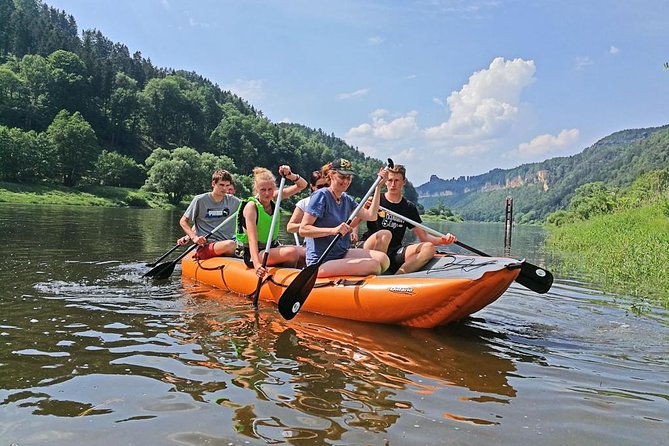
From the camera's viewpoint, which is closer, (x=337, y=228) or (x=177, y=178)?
(x=337, y=228)

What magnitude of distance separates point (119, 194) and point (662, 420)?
61.8 m

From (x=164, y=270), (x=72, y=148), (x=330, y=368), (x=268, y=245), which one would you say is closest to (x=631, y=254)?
(x=268, y=245)

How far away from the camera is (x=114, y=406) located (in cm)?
356

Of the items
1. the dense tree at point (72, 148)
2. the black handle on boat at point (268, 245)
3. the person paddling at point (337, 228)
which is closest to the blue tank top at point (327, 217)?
the person paddling at point (337, 228)

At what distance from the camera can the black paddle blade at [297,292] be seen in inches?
239

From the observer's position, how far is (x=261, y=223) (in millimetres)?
8039

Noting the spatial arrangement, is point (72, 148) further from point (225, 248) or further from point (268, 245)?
point (268, 245)

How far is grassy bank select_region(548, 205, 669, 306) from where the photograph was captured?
10281mm

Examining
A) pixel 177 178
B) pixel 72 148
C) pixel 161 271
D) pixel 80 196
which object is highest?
pixel 72 148

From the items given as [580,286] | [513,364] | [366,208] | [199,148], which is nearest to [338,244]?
[366,208]

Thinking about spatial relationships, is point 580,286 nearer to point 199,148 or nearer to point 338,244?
point 338,244

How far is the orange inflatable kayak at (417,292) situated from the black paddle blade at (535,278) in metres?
0.78

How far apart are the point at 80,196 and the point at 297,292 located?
5471 centimetres

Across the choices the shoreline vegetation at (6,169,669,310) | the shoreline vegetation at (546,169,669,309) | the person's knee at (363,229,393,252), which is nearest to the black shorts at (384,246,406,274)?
the person's knee at (363,229,393,252)
